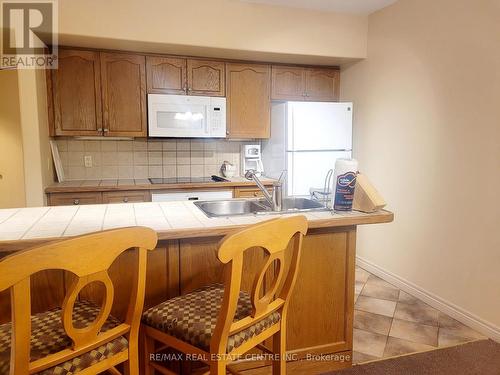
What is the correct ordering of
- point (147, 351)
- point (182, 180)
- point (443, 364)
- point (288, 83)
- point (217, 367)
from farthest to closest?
1. point (288, 83)
2. point (182, 180)
3. point (443, 364)
4. point (147, 351)
5. point (217, 367)

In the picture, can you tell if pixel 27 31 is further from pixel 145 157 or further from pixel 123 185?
pixel 145 157

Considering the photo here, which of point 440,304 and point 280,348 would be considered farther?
point 440,304

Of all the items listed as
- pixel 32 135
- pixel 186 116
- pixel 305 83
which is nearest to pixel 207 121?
pixel 186 116

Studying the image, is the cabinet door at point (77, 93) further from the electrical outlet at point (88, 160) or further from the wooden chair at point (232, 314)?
the wooden chair at point (232, 314)

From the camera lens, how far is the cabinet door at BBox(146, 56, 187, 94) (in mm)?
3602

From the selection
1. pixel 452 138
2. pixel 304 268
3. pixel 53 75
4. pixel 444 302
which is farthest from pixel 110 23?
pixel 444 302

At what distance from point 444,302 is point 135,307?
95.9 inches

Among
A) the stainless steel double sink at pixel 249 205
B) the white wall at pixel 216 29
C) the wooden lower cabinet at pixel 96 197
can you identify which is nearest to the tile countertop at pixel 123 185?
the wooden lower cabinet at pixel 96 197

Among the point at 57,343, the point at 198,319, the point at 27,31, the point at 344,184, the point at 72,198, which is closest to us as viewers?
the point at 57,343

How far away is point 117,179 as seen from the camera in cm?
387

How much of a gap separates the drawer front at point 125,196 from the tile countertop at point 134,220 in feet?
4.53

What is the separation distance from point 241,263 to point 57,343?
1.91ft

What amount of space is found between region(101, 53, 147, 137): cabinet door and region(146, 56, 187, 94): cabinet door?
0.06 m

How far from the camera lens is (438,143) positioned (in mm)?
2877
